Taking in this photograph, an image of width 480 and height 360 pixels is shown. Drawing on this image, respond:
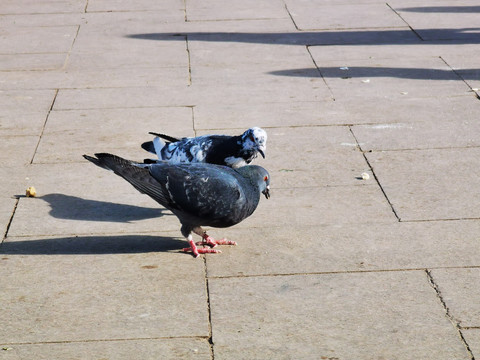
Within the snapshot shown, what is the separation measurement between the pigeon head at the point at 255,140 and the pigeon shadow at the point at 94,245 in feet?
3.13

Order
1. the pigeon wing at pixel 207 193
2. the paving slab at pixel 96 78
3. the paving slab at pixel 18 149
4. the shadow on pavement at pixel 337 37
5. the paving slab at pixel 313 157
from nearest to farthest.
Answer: the pigeon wing at pixel 207 193 → the paving slab at pixel 313 157 → the paving slab at pixel 18 149 → the paving slab at pixel 96 78 → the shadow on pavement at pixel 337 37

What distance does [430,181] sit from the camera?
7.43 meters

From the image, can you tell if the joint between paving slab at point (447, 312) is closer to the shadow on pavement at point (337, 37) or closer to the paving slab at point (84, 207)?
the paving slab at point (84, 207)

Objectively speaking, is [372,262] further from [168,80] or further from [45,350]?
[168,80]

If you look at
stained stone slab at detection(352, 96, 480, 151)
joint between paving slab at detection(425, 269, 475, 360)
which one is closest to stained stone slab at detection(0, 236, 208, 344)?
joint between paving slab at detection(425, 269, 475, 360)

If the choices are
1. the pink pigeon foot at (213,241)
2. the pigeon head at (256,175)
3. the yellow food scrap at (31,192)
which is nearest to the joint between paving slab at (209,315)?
the pink pigeon foot at (213,241)

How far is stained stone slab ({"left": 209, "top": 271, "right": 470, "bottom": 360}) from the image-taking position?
4910 millimetres

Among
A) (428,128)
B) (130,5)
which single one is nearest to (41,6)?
(130,5)

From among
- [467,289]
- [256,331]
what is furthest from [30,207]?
[467,289]

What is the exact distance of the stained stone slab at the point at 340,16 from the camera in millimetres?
13031

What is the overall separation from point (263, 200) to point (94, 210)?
144 cm

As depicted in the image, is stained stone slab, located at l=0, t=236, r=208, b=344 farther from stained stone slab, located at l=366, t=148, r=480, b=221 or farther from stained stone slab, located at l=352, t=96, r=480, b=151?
stained stone slab, located at l=352, t=96, r=480, b=151

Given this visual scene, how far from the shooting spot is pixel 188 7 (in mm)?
14484

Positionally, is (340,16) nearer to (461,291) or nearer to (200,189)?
(200,189)
